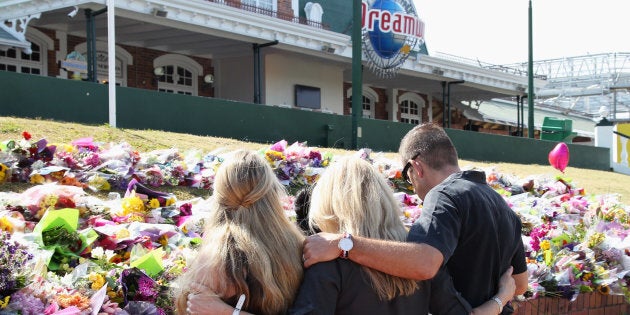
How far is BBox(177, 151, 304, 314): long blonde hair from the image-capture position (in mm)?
2547

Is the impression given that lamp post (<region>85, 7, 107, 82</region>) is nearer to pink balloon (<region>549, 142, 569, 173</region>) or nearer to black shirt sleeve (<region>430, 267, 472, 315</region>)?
pink balloon (<region>549, 142, 569, 173</region>)

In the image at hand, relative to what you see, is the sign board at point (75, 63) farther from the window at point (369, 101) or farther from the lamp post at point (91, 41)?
the window at point (369, 101)

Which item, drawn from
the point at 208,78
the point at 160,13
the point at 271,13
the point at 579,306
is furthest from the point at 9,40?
the point at 579,306

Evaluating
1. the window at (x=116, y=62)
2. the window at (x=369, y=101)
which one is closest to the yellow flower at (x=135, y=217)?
the window at (x=116, y=62)

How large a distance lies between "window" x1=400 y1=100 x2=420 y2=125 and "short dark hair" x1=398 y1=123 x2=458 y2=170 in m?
27.0

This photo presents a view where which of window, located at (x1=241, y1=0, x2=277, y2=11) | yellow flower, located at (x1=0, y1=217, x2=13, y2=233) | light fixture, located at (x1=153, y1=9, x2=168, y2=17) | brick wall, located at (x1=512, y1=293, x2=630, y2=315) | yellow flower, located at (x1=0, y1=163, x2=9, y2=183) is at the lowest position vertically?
brick wall, located at (x1=512, y1=293, x2=630, y2=315)

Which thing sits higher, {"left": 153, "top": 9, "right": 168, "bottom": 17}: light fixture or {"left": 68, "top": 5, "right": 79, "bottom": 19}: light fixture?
{"left": 153, "top": 9, "right": 168, "bottom": 17}: light fixture

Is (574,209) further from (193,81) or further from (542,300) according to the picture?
(193,81)

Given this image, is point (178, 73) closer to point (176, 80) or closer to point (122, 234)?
point (176, 80)

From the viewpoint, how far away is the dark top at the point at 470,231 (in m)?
2.89

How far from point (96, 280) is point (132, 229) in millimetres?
1106

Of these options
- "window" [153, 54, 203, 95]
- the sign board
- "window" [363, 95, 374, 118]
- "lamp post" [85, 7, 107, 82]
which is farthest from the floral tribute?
"window" [363, 95, 374, 118]

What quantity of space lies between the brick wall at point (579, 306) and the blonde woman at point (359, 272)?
250 centimetres

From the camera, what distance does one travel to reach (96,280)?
3.57 metres
